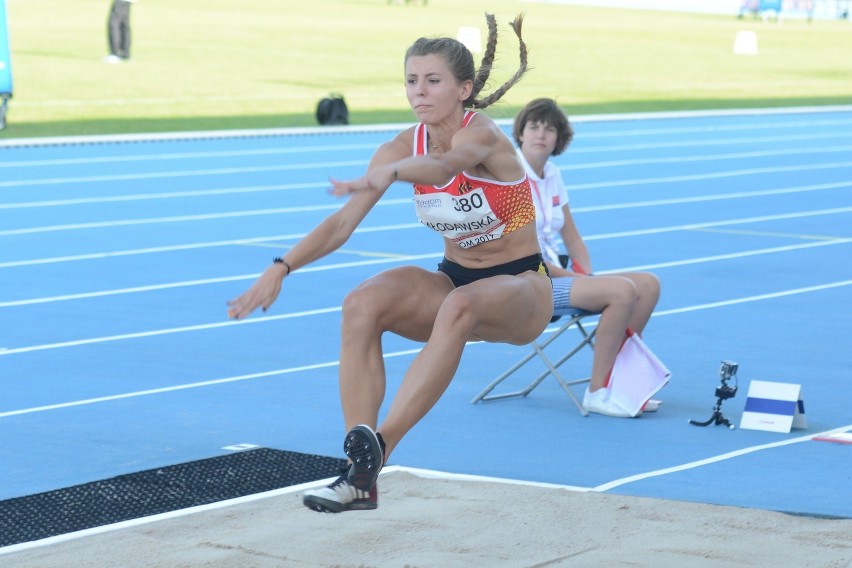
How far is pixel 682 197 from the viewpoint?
15.8 m

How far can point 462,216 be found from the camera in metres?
5.21

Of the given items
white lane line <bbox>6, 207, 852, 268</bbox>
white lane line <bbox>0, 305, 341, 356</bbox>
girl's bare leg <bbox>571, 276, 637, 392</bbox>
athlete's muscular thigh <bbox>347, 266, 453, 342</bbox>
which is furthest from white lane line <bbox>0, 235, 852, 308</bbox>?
athlete's muscular thigh <bbox>347, 266, 453, 342</bbox>

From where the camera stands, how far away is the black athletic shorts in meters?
5.39

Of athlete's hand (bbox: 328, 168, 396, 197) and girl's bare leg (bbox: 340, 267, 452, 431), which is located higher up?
athlete's hand (bbox: 328, 168, 396, 197)

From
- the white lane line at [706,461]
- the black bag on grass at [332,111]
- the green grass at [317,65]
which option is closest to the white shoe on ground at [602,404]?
the white lane line at [706,461]

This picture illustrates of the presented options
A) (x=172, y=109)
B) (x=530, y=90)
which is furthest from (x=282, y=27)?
(x=172, y=109)

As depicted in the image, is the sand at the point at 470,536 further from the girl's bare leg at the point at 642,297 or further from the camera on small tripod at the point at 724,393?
the girl's bare leg at the point at 642,297

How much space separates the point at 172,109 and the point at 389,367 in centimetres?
1540

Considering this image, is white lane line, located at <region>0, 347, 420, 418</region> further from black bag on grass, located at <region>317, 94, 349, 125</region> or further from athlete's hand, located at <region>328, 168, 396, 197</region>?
black bag on grass, located at <region>317, 94, 349, 125</region>

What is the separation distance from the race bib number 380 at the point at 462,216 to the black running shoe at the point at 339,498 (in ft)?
3.12

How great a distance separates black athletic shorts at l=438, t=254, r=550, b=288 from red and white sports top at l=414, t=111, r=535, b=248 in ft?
0.30

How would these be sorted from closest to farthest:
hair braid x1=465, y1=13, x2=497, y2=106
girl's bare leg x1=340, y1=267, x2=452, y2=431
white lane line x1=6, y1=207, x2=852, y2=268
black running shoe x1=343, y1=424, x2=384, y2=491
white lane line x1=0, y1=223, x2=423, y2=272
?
black running shoe x1=343, y1=424, x2=384, y2=491
girl's bare leg x1=340, y1=267, x2=452, y2=431
hair braid x1=465, y1=13, x2=497, y2=106
white lane line x1=0, y1=223, x2=423, y2=272
white lane line x1=6, y1=207, x2=852, y2=268

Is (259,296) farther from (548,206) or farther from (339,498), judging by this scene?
(548,206)

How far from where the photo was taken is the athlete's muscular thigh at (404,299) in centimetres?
509
